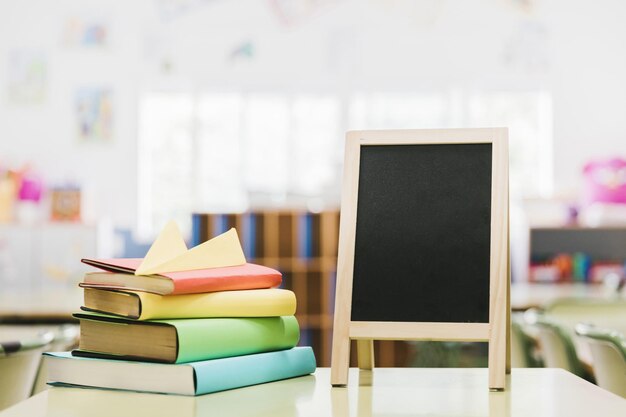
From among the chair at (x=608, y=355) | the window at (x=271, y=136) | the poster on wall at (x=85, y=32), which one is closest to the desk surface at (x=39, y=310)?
the chair at (x=608, y=355)

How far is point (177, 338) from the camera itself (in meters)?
1.14

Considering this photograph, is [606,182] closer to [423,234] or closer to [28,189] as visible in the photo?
[28,189]

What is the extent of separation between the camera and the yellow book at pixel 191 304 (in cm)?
116

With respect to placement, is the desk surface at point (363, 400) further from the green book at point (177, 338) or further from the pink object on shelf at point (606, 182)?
the pink object on shelf at point (606, 182)

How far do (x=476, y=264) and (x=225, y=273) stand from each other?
35cm

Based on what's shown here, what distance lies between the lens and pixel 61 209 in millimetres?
8164

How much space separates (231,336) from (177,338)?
0.10 meters

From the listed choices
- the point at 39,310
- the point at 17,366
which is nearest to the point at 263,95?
the point at 39,310

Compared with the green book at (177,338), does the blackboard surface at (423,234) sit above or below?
above

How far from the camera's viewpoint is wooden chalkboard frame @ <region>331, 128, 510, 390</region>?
123 centimetres

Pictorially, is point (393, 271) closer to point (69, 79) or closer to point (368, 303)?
point (368, 303)

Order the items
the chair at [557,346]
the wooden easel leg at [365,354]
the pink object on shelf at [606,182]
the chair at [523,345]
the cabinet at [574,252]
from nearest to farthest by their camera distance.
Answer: the wooden easel leg at [365,354]
the chair at [557,346]
the chair at [523,345]
the cabinet at [574,252]
the pink object on shelf at [606,182]

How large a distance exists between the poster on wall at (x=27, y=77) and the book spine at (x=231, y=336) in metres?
7.64

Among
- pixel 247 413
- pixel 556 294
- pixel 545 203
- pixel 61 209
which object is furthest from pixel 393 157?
pixel 61 209
